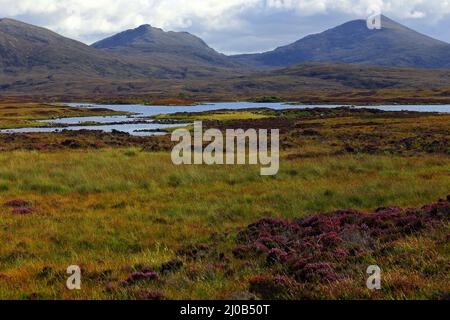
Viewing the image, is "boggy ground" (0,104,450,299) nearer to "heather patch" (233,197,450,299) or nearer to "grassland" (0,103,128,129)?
"heather patch" (233,197,450,299)

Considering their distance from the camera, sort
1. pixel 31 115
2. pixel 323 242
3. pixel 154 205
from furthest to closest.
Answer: pixel 31 115
pixel 154 205
pixel 323 242

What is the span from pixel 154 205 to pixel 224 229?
Answer: 4.33 m

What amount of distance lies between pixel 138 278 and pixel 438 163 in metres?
23.3

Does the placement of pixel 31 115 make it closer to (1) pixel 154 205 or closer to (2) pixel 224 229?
(1) pixel 154 205

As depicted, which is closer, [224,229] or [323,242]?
[323,242]

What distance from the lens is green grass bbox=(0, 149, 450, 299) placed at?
10.5 m

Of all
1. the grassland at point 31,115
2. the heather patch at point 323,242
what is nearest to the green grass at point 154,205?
the heather patch at point 323,242

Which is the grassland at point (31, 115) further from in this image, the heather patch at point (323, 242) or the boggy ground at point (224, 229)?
the heather patch at point (323, 242)

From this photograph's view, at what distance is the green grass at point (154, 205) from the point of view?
34.3 feet

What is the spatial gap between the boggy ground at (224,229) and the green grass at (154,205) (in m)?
0.06

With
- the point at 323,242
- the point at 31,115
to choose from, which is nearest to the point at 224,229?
the point at 323,242

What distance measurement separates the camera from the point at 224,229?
1580 centimetres

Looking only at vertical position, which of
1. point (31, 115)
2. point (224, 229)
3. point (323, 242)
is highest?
point (31, 115)
